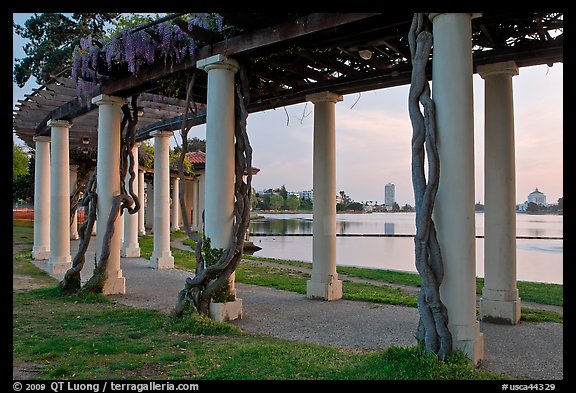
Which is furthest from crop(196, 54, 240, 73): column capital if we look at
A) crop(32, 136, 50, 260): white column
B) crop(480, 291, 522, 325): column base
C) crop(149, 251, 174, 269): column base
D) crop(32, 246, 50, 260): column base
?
crop(32, 246, 50, 260): column base

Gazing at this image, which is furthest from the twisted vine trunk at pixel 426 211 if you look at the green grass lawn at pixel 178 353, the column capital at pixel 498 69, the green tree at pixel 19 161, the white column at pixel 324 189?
the green tree at pixel 19 161

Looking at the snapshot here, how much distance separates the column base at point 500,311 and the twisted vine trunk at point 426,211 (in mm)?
3239

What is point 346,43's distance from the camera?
7145mm

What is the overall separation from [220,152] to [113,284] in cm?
433

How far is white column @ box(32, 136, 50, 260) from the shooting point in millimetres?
15195

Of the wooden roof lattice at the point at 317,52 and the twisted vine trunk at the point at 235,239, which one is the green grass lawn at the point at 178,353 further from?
the wooden roof lattice at the point at 317,52

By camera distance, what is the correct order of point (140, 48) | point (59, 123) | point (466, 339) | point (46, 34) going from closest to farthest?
1. point (466, 339)
2. point (140, 48)
3. point (59, 123)
4. point (46, 34)

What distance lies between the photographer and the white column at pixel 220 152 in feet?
24.6

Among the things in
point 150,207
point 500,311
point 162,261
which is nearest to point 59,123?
point 162,261

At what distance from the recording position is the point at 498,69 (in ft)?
25.8

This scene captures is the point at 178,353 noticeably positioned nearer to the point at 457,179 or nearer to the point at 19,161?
the point at 457,179
